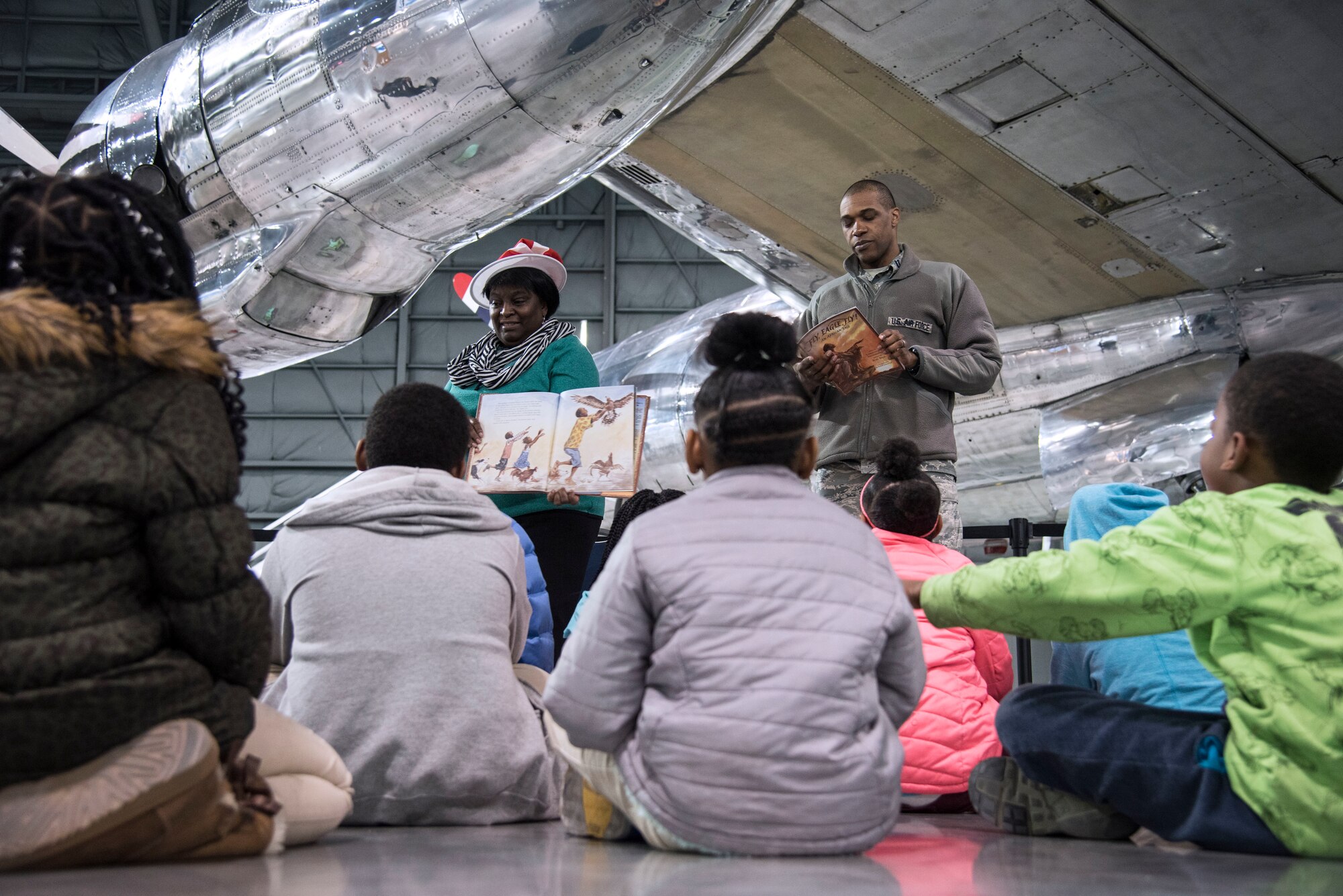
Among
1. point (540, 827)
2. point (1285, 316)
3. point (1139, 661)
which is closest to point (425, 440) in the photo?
point (540, 827)

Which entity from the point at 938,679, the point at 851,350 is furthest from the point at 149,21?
the point at 938,679

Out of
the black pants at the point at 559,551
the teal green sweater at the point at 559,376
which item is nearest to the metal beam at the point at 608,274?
the teal green sweater at the point at 559,376

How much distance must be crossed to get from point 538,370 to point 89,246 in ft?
7.23

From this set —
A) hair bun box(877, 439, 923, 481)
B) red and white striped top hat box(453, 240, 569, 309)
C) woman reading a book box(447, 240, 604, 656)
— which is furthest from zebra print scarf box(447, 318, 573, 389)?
hair bun box(877, 439, 923, 481)

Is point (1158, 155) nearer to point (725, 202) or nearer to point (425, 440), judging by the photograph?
point (725, 202)

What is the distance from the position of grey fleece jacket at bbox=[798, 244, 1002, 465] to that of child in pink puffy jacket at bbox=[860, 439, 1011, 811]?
0.98 ft

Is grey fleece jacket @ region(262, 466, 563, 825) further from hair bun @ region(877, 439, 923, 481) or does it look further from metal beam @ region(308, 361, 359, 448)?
metal beam @ region(308, 361, 359, 448)

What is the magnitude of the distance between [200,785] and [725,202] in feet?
12.4

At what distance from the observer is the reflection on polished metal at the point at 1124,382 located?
15.1 feet

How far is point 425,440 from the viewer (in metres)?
2.47

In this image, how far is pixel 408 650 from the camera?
2238 mm

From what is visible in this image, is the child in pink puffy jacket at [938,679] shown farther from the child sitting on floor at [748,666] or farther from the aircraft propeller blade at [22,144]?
the aircraft propeller blade at [22,144]

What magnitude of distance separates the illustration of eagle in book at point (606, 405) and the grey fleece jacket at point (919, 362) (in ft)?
2.04

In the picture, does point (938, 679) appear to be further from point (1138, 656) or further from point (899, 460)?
point (899, 460)
